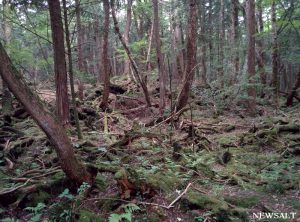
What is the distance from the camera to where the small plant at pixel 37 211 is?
192 inches

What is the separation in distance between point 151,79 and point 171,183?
1616 cm

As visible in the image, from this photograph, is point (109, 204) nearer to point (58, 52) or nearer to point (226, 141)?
point (58, 52)

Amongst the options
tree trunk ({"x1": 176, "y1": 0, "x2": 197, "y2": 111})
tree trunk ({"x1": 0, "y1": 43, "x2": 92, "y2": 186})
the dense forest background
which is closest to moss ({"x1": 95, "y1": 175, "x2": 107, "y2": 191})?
the dense forest background

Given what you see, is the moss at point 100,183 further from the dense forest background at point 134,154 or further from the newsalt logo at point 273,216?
the newsalt logo at point 273,216

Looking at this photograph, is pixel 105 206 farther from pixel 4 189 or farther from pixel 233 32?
pixel 233 32

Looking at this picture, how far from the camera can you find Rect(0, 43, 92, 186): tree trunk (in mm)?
4348

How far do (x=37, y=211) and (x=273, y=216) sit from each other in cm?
405

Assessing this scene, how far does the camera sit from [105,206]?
16.5 ft

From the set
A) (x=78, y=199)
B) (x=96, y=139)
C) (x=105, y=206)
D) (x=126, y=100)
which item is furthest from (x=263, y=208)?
(x=126, y=100)

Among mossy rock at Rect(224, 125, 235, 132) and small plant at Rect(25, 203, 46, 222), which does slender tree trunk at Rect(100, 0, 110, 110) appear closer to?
mossy rock at Rect(224, 125, 235, 132)

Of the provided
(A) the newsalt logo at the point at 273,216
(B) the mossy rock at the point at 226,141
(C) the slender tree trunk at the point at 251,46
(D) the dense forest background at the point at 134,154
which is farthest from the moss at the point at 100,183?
(C) the slender tree trunk at the point at 251,46

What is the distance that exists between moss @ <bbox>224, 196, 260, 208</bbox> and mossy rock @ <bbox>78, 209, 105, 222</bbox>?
96.0 inches

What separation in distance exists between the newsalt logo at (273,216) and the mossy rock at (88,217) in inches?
101

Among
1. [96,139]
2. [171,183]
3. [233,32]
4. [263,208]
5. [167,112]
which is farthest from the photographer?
[233,32]
